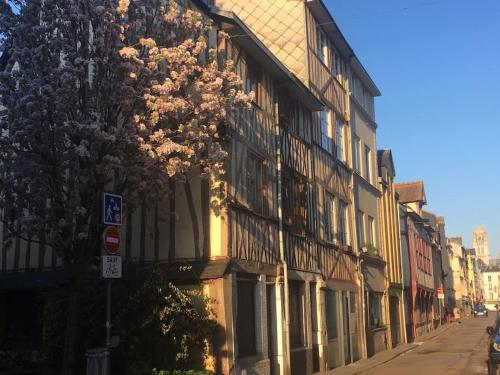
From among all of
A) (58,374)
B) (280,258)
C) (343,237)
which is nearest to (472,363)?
(343,237)

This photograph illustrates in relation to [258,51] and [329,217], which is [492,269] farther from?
[258,51]

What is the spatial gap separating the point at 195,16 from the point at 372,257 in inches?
616

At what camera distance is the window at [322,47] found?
20.0 metres

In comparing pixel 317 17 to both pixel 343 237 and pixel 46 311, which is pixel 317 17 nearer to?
pixel 343 237

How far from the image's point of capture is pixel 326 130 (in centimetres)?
2011

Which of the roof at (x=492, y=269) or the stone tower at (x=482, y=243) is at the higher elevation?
the stone tower at (x=482, y=243)

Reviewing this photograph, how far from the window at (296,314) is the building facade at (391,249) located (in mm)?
11029

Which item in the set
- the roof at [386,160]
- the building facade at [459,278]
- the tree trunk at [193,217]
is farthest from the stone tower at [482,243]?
the tree trunk at [193,217]

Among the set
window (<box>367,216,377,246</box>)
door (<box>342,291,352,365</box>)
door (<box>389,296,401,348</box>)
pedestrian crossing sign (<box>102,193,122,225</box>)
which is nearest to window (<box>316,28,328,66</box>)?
window (<box>367,216,377,246</box>)

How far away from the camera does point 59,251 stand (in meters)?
8.95

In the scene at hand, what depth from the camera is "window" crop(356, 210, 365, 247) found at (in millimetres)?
22622

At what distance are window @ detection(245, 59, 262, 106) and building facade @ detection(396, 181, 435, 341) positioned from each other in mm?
19758

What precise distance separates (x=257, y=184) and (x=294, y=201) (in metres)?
2.36

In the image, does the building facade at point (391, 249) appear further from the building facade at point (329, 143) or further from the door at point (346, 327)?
the door at point (346, 327)
